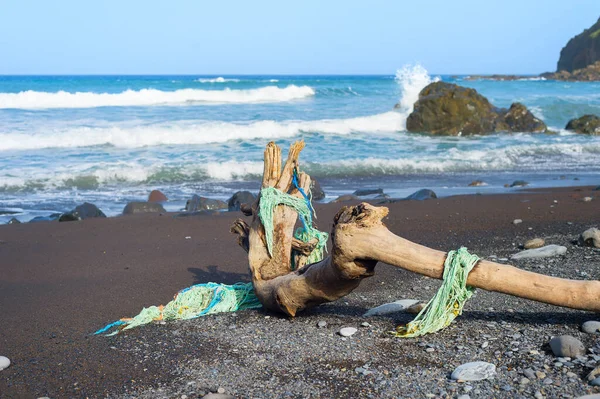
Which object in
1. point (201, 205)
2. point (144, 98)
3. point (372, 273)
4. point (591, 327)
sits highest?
point (144, 98)

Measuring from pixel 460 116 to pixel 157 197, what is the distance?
14461mm

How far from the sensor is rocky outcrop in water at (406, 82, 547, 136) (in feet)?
75.3

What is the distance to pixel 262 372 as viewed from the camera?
3.79 meters

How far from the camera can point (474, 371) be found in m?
3.56

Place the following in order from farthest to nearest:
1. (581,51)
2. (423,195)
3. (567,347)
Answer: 1. (581,51)
2. (423,195)
3. (567,347)

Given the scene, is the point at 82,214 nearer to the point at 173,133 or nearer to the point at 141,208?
the point at 141,208

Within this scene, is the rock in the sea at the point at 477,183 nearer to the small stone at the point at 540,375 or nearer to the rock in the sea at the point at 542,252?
the rock in the sea at the point at 542,252

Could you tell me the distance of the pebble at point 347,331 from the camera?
4285mm

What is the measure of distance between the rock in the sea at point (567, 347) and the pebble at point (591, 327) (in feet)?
0.85

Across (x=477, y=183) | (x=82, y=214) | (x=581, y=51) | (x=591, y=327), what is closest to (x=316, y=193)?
(x=477, y=183)

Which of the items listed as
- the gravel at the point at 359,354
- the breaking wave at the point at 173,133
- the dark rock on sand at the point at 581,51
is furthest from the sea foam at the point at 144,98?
the dark rock on sand at the point at 581,51

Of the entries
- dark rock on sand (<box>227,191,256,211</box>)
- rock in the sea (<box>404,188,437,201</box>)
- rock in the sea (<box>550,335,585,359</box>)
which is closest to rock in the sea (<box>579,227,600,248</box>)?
rock in the sea (<box>550,335,585,359</box>)

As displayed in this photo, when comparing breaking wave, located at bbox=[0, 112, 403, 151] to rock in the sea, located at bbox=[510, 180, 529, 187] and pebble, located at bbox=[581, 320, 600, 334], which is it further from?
pebble, located at bbox=[581, 320, 600, 334]

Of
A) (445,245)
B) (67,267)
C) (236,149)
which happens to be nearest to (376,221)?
(445,245)
